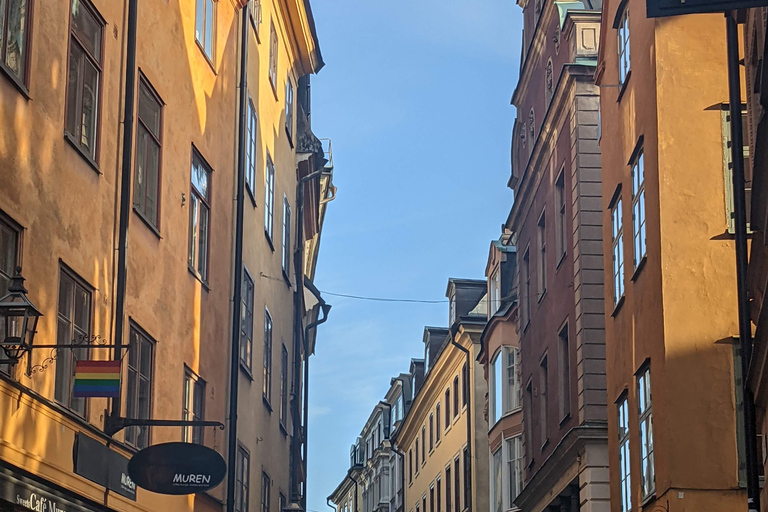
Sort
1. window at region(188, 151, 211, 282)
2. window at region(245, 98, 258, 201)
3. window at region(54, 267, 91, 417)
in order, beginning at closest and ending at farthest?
window at region(54, 267, 91, 417)
window at region(188, 151, 211, 282)
window at region(245, 98, 258, 201)

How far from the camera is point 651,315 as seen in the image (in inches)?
702

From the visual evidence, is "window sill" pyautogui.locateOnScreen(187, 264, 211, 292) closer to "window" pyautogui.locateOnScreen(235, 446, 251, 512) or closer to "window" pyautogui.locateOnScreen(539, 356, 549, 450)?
"window" pyautogui.locateOnScreen(235, 446, 251, 512)

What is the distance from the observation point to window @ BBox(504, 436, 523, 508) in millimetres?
33688

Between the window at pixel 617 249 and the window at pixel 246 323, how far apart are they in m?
7.32

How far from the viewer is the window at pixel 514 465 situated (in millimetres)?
33688

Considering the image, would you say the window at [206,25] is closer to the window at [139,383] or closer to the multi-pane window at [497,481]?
the window at [139,383]

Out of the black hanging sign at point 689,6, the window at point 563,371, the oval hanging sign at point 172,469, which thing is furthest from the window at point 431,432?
the black hanging sign at point 689,6

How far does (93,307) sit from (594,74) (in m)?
12.4

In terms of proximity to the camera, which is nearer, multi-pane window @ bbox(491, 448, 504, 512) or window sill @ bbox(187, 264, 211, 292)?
A: window sill @ bbox(187, 264, 211, 292)

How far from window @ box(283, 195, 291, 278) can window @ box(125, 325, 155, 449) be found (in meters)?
14.1

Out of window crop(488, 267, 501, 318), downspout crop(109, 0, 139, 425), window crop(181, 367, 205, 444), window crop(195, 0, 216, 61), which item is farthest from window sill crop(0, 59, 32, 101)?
window crop(488, 267, 501, 318)

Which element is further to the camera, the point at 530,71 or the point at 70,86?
the point at 530,71

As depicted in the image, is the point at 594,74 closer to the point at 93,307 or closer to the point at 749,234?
the point at 749,234

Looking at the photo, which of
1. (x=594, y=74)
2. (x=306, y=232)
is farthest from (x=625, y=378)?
(x=306, y=232)
